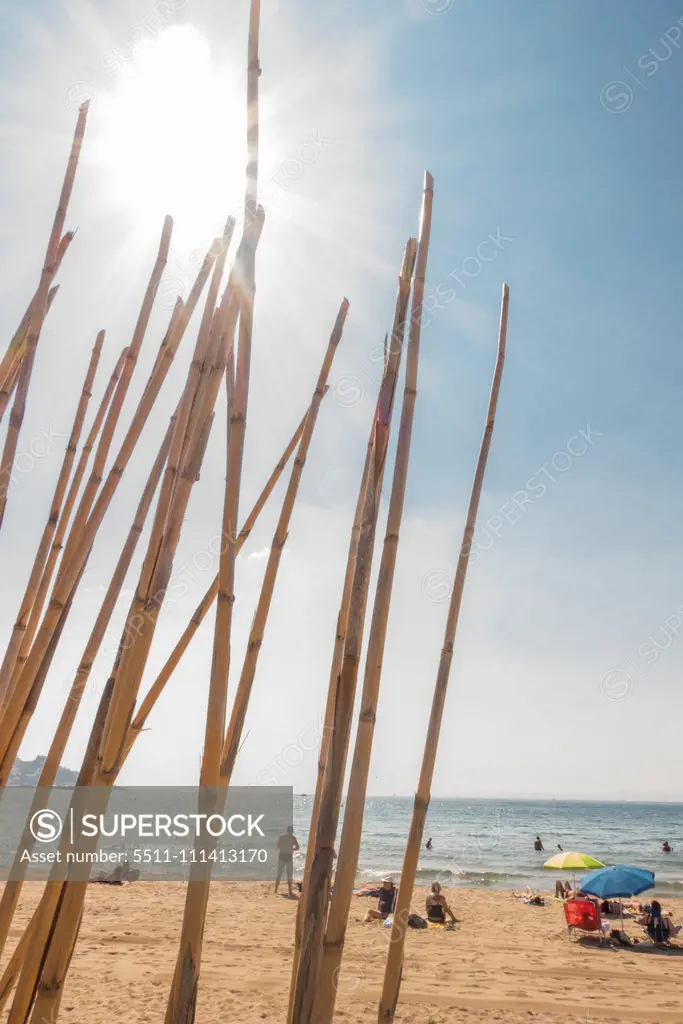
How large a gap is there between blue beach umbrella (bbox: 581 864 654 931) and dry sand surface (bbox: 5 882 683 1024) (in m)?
0.96

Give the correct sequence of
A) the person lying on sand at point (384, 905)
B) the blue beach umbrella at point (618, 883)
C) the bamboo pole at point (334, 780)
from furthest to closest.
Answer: the person lying on sand at point (384, 905) < the blue beach umbrella at point (618, 883) < the bamboo pole at point (334, 780)

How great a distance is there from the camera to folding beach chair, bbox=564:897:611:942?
1098 centimetres

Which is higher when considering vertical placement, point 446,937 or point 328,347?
point 328,347

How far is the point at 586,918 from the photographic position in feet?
36.1

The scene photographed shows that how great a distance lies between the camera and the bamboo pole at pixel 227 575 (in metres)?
1.29

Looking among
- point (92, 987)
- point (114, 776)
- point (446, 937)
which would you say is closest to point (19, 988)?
point (114, 776)

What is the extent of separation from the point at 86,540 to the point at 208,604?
424 millimetres

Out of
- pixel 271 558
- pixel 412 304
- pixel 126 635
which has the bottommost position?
pixel 126 635

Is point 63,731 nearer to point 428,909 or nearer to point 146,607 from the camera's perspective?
point 146,607

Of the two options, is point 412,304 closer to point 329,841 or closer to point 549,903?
point 329,841

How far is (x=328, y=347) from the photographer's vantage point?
2.31m

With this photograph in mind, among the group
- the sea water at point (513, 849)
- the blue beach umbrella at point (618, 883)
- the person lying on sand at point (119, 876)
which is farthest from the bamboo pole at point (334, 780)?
the person lying on sand at point (119, 876)

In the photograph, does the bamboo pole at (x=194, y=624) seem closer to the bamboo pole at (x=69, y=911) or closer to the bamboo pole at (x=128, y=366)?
the bamboo pole at (x=69, y=911)

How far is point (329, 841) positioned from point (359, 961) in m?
9.17
